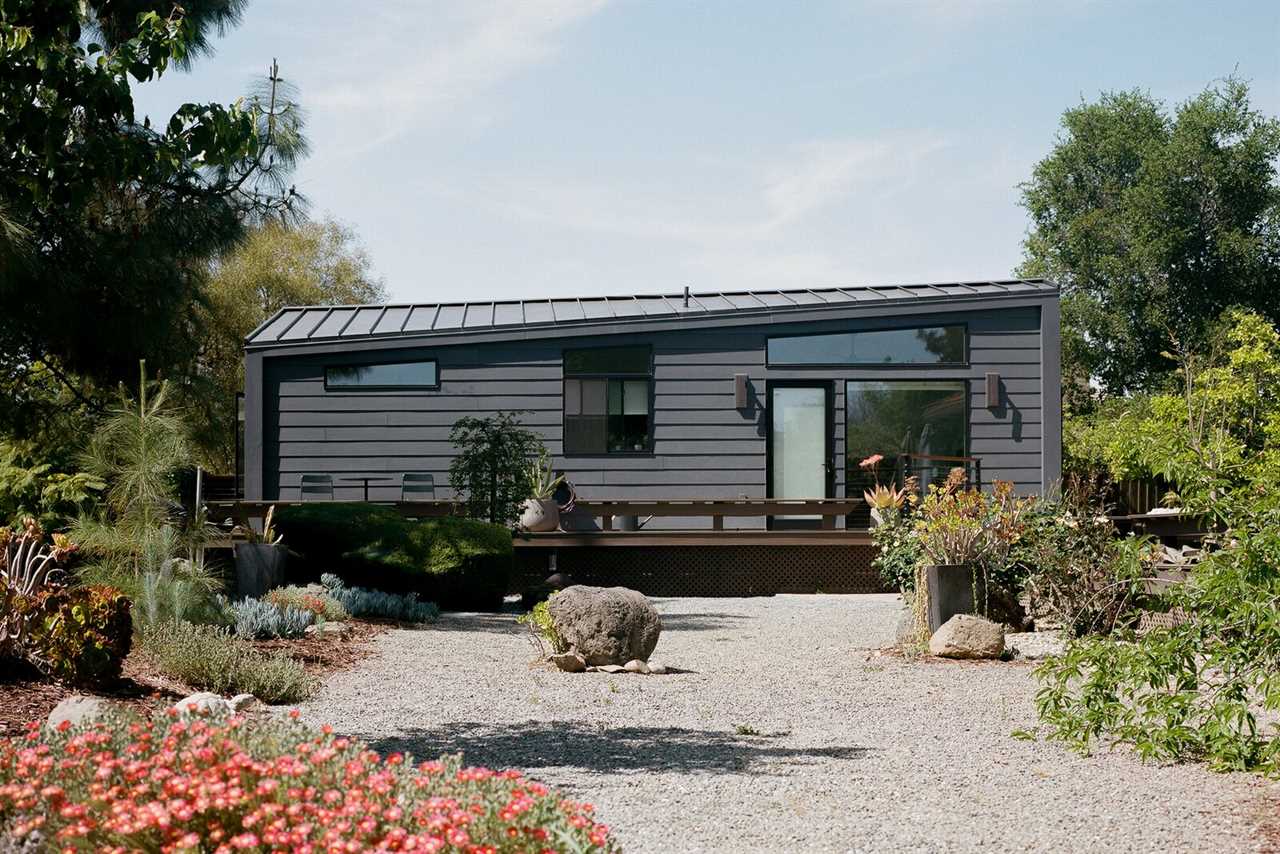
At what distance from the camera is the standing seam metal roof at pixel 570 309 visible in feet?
46.9

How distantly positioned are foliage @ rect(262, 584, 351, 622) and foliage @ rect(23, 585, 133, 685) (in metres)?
2.72

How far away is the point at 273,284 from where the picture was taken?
2661 cm

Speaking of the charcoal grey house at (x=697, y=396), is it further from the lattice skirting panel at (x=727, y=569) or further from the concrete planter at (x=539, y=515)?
the concrete planter at (x=539, y=515)

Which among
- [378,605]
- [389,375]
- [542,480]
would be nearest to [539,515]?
[542,480]

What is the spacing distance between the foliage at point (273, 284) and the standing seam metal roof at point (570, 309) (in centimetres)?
755

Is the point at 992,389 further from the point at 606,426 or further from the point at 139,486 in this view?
the point at 139,486

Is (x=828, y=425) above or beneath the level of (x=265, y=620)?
above

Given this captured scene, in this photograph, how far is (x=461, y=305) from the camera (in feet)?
52.6

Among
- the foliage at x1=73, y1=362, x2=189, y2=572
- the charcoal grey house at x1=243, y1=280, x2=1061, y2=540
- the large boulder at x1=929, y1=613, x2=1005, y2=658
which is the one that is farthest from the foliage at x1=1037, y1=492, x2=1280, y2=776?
the charcoal grey house at x1=243, y1=280, x2=1061, y2=540

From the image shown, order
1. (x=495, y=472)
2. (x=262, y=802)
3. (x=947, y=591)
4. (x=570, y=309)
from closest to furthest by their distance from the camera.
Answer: (x=262, y=802), (x=947, y=591), (x=495, y=472), (x=570, y=309)

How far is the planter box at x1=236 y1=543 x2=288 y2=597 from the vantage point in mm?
9460

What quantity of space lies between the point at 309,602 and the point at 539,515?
163 inches

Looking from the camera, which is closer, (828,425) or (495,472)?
(495,472)

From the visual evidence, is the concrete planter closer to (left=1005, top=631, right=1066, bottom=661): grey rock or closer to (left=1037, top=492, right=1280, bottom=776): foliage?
(left=1005, top=631, right=1066, bottom=661): grey rock
